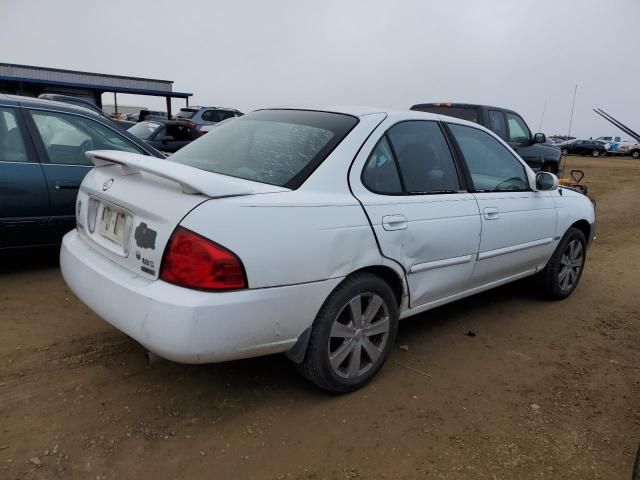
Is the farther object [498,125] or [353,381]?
[498,125]

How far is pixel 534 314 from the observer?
14.1ft

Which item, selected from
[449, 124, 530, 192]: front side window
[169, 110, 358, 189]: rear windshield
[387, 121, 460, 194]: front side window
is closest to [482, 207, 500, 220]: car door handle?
[449, 124, 530, 192]: front side window

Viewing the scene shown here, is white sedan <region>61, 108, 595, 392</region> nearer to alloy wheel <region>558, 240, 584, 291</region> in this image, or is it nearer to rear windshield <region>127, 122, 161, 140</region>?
alloy wheel <region>558, 240, 584, 291</region>

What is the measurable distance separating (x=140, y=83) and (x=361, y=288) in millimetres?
33622

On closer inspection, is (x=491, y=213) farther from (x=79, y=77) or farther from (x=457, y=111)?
(x=79, y=77)

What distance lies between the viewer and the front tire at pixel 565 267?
14.6ft

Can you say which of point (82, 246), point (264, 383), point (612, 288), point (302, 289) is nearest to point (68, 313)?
point (82, 246)

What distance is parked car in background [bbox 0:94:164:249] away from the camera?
13.5 ft

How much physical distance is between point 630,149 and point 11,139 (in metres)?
43.1

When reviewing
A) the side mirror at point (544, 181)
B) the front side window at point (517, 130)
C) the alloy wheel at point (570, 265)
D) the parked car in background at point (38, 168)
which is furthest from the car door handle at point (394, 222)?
the front side window at point (517, 130)

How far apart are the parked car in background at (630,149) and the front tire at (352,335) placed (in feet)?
138

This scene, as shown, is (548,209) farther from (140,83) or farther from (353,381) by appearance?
(140,83)

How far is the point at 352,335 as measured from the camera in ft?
9.01

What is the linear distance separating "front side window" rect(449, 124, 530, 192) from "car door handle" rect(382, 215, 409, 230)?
926 mm
